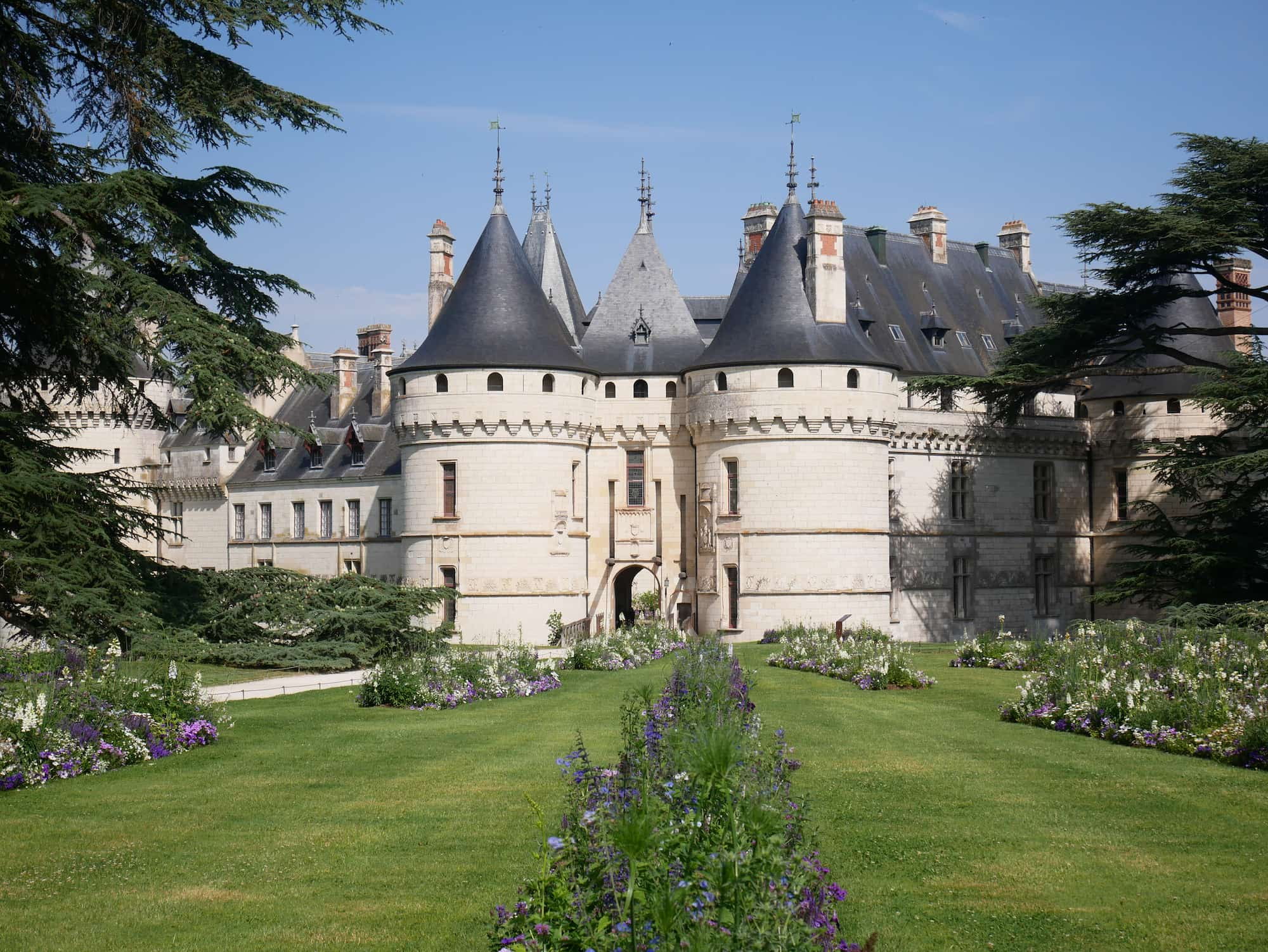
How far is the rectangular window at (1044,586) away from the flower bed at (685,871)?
34859mm

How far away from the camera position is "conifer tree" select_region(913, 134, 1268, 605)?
28344mm

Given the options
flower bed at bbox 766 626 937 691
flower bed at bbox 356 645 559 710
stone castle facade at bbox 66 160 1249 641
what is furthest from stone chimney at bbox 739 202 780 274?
flower bed at bbox 356 645 559 710

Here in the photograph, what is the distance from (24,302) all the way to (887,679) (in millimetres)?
12242

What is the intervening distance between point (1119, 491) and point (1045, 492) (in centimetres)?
228

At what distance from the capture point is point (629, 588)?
37.8m

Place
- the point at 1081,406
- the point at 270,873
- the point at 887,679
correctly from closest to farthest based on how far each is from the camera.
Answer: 1. the point at 270,873
2. the point at 887,679
3. the point at 1081,406

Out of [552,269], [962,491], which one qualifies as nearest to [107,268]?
[552,269]

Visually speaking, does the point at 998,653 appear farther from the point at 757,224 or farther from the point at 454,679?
the point at 757,224

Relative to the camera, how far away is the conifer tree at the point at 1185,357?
28.3 meters

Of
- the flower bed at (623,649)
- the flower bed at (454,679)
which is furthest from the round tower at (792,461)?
the flower bed at (454,679)

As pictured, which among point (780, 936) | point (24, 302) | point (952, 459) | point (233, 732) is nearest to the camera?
point (780, 936)

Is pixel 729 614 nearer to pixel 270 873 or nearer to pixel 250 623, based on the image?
pixel 250 623

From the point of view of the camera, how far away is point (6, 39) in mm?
16203

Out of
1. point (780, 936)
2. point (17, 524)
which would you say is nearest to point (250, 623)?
point (17, 524)
